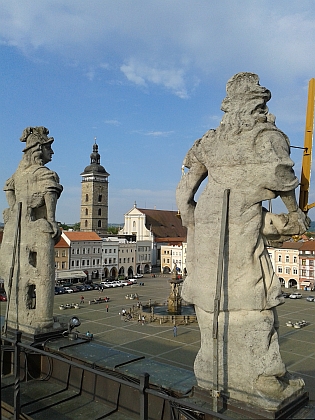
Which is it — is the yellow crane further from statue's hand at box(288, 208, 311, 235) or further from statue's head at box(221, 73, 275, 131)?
statue's head at box(221, 73, 275, 131)

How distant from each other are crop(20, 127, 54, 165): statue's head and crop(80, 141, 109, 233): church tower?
7818 centimetres

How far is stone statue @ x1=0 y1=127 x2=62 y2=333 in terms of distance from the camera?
7195 mm

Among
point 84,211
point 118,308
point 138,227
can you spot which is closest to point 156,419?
point 118,308

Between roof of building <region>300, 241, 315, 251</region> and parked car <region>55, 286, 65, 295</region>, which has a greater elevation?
roof of building <region>300, 241, 315, 251</region>

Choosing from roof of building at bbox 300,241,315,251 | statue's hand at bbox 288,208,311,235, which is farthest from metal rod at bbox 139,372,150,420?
roof of building at bbox 300,241,315,251

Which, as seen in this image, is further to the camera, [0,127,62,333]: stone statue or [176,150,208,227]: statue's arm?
[0,127,62,333]: stone statue

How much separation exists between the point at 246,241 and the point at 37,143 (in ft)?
15.8

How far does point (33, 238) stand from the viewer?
7289mm

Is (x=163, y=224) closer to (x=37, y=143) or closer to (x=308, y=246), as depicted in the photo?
(x=308, y=246)

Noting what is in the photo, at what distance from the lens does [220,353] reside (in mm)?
4332

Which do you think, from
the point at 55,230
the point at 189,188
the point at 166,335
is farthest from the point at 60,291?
the point at 189,188

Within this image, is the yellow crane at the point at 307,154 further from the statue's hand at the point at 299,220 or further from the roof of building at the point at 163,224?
the roof of building at the point at 163,224

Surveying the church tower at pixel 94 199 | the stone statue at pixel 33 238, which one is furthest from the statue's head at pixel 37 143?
the church tower at pixel 94 199

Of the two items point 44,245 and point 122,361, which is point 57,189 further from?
point 122,361
